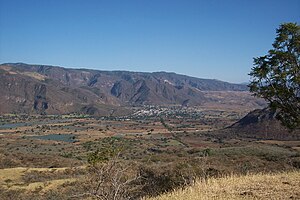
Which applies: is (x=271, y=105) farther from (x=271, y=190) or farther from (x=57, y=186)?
(x=57, y=186)

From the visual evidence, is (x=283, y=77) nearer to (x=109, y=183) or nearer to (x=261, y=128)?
(x=109, y=183)

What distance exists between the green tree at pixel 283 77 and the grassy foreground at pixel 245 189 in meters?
4.24

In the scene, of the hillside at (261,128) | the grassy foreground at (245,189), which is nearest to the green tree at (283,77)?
the grassy foreground at (245,189)

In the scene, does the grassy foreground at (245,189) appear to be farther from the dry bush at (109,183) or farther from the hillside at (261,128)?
the hillside at (261,128)

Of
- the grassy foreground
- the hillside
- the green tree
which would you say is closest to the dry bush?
the grassy foreground

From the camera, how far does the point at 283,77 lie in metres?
14.0

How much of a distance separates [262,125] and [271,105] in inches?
4133

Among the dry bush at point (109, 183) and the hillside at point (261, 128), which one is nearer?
the dry bush at point (109, 183)

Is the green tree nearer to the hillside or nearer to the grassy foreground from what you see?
the grassy foreground

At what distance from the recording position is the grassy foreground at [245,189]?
28.5 feet

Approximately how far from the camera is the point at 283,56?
14.1 meters

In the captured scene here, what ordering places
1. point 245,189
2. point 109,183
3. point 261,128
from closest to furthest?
point 245,189, point 109,183, point 261,128

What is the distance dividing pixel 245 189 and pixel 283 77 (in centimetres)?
619

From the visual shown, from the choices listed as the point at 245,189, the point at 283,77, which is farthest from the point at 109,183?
the point at 283,77
